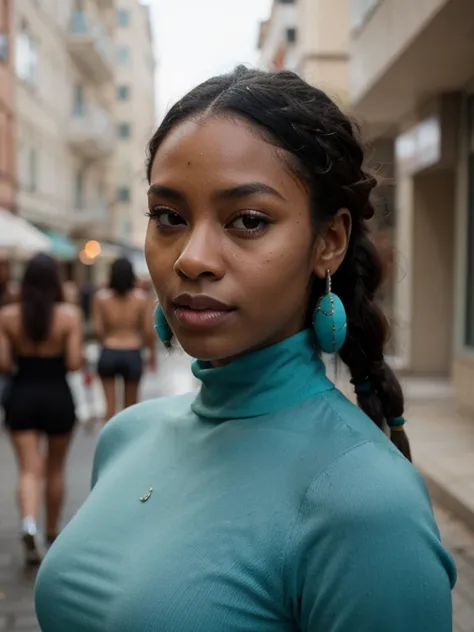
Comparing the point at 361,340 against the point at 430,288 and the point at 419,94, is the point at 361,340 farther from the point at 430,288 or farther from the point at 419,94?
the point at 430,288

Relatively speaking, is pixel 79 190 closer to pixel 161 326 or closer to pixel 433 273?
pixel 433 273

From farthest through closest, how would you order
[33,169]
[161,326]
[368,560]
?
[33,169]
[161,326]
[368,560]

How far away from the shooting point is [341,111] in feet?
4.58

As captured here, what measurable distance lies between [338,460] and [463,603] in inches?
130

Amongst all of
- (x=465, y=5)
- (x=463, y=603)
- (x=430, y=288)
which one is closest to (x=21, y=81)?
(x=430, y=288)

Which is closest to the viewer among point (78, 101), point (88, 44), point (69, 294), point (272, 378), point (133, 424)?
point (272, 378)

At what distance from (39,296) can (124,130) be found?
51613mm

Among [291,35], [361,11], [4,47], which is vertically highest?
[291,35]

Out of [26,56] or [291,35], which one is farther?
[291,35]

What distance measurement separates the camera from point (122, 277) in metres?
7.30

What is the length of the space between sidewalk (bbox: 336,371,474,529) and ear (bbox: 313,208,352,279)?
2484 mm

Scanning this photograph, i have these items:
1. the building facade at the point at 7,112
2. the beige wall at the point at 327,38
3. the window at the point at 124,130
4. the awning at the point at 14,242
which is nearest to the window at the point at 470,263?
the awning at the point at 14,242

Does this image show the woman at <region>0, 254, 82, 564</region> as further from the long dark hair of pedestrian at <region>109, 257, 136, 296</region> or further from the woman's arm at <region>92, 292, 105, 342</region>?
the woman's arm at <region>92, 292, 105, 342</region>

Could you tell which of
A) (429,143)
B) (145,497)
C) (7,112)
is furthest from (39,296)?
(7,112)
